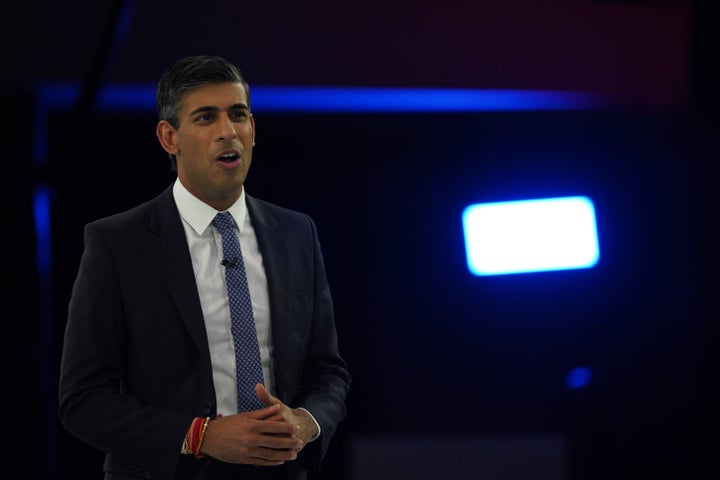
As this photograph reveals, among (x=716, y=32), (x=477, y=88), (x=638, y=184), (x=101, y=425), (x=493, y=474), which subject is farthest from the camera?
(x=638, y=184)

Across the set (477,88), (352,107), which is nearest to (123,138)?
(352,107)

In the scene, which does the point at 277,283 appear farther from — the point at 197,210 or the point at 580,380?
the point at 580,380

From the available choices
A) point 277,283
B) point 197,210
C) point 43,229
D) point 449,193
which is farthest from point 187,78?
point 449,193

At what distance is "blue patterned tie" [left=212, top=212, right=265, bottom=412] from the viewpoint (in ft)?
4.22

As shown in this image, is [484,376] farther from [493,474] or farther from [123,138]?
[123,138]

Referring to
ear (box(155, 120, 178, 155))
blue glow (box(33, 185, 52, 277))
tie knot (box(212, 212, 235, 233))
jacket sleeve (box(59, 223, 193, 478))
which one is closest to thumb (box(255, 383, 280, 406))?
jacket sleeve (box(59, 223, 193, 478))

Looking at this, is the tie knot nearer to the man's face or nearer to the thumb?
the man's face

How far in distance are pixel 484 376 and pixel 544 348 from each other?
0.30 meters

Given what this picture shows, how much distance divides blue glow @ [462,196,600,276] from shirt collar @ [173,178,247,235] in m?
2.74

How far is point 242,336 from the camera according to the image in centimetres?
129

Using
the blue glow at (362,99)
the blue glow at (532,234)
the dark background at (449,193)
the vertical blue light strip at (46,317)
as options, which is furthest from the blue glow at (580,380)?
the vertical blue light strip at (46,317)

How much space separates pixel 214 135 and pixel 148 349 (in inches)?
11.0

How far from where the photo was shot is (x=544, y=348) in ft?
15.0

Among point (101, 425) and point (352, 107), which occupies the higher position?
point (352, 107)
